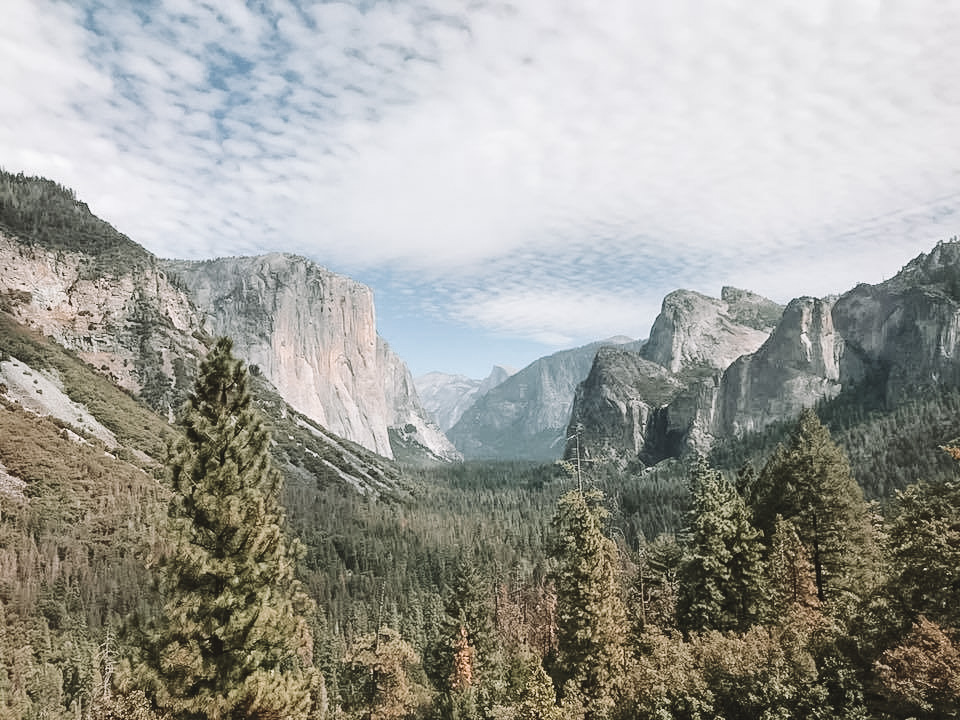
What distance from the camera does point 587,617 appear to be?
28594mm

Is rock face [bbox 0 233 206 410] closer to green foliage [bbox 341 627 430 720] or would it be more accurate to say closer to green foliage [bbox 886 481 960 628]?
green foliage [bbox 341 627 430 720]

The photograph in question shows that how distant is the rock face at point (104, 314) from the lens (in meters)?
155

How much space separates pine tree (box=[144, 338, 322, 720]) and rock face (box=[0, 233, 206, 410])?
15789 centimetres

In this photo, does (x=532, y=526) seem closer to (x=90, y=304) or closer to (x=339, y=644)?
(x=339, y=644)

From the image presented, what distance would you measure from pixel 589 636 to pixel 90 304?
188m

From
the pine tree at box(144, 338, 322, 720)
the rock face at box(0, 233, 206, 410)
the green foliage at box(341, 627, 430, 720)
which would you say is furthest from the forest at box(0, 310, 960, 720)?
the rock face at box(0, 233, 206, 410)

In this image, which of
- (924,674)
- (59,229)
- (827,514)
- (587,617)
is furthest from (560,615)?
(59,229)

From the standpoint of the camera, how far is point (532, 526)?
155m

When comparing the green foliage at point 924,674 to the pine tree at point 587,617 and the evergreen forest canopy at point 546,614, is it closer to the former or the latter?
the evergreen forest canopy at point 546,614

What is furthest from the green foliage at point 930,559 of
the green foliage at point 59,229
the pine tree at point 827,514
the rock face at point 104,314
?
the green foliage at point 59,229

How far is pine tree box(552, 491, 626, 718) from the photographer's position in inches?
1090

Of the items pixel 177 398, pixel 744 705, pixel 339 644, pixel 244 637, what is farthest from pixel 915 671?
pixel 177 398

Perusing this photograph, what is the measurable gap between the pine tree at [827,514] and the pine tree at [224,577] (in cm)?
2961

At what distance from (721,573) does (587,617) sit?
333 inches
